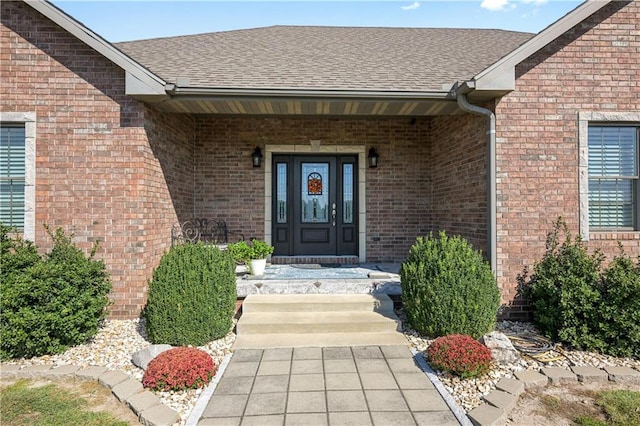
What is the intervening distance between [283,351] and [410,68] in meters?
5.13

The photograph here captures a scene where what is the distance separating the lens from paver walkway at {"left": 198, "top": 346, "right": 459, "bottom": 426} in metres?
2.87

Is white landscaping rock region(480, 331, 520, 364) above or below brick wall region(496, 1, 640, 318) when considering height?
below

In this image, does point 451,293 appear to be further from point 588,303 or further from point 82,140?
point 82,140

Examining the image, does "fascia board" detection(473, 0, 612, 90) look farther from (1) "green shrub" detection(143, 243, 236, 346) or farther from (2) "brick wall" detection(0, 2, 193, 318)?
(2) "brick wall" detection(0, 2, 193, 318)

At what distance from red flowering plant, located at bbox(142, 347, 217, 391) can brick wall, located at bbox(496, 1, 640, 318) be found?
4.10 meters

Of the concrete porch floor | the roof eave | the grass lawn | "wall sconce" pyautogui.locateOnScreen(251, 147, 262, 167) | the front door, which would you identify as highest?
the roof eave

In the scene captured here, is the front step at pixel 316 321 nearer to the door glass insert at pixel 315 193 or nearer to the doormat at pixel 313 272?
the doormat at pixel 313 272

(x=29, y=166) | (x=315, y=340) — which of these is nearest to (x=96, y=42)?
(x=29, y=166)

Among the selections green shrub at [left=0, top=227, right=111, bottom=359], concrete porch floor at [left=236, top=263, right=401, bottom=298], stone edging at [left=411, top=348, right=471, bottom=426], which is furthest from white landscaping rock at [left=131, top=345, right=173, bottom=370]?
stone edging at [left=411, top=348, right=471, bottom=426]

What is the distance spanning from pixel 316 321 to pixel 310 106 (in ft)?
10.6

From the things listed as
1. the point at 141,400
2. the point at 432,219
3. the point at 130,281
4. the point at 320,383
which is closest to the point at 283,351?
the point at 320,383

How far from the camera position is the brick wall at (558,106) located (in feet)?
16.0

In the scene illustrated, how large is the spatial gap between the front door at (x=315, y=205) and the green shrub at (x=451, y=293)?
122 inches

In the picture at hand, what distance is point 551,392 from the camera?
10.8 feet
